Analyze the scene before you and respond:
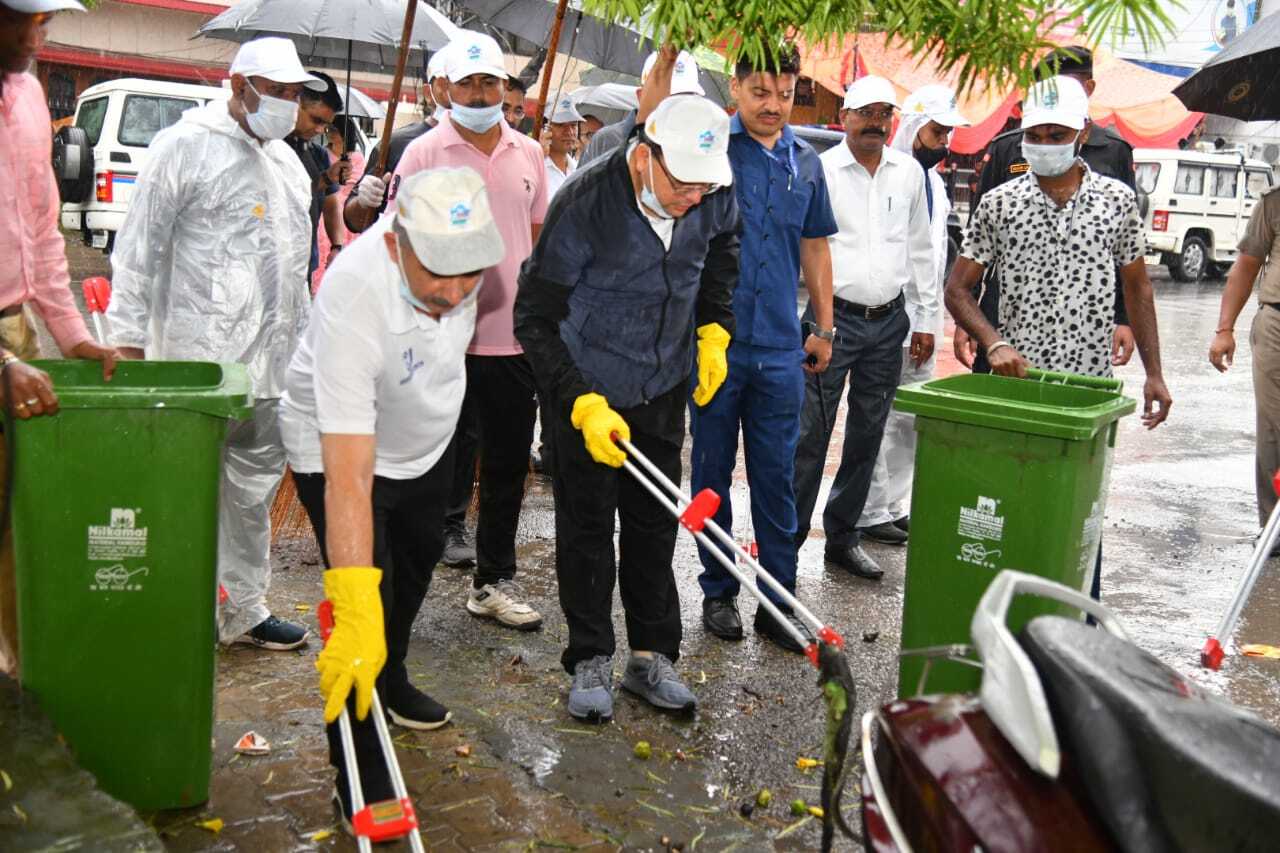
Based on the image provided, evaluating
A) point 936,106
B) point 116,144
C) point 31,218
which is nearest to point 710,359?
point 31,218

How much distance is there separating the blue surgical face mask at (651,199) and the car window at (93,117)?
43.5ft

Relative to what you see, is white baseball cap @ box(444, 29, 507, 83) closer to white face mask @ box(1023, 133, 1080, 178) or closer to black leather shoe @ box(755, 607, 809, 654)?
white face mask @ box(1023, 133, 1080, 178)

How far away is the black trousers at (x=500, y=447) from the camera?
208 inches

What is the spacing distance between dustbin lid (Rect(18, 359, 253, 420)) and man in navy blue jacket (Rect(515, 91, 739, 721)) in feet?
3.18

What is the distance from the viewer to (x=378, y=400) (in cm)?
Result: 341

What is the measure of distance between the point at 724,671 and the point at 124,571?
7.44 feet

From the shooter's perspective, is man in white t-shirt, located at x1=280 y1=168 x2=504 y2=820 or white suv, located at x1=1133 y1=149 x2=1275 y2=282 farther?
white suv, located at x1=1133 y1=149 x2=1275 y2=282

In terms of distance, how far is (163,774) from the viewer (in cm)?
348

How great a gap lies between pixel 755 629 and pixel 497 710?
4.23 feet

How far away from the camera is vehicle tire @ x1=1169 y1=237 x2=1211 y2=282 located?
78.2 ft

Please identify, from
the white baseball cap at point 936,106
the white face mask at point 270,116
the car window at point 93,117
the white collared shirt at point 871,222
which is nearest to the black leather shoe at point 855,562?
the white collared shirt at point 871,222

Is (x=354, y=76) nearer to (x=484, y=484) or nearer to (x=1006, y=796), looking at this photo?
(x=484, y=484)

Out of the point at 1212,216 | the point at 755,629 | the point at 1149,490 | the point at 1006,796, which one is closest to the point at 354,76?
the point at 1212,216

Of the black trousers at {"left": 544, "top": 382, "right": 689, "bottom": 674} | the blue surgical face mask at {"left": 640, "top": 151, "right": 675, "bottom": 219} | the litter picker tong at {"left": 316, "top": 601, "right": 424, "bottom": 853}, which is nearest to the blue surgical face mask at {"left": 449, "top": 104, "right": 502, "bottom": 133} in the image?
the blue surgical face mask at {"left": 640, "top": 151, "right": 675, "bottom": 219}
